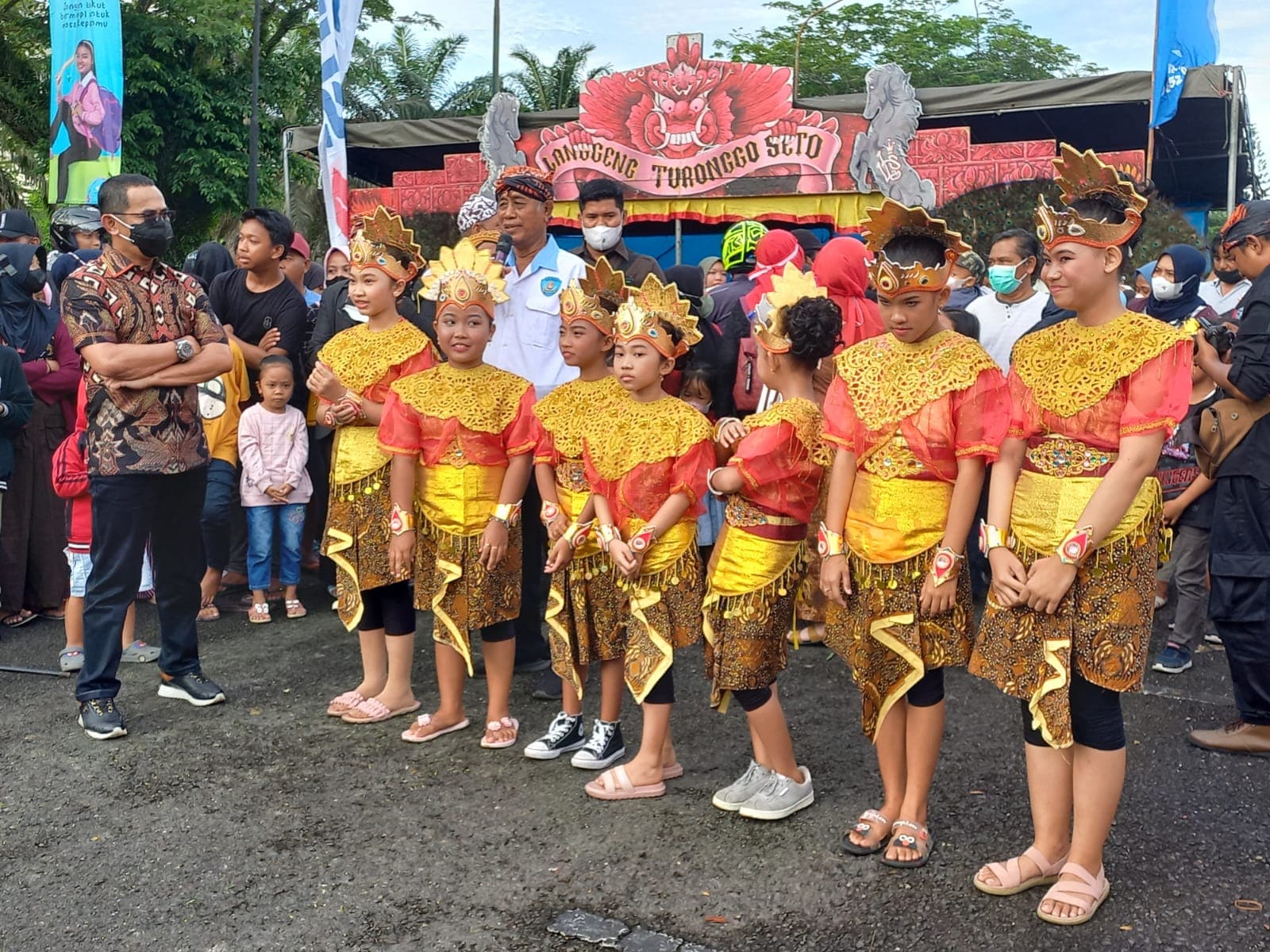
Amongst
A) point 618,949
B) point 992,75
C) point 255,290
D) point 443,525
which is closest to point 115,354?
point 443,525

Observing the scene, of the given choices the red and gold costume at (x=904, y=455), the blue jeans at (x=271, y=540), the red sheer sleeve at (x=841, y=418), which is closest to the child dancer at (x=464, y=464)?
the red sheer sleeve at (x=841, y=418)

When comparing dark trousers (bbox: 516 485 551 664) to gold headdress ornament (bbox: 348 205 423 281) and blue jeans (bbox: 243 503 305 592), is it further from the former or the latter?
blue jeans (bbox: 243 503 305 592)

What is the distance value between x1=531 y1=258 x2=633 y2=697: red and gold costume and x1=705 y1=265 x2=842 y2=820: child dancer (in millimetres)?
480

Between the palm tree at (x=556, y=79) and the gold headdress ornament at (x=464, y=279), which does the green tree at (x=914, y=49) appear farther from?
the gold headdress ornament at (x=464, y=279)

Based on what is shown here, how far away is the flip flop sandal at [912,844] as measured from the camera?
3.17m

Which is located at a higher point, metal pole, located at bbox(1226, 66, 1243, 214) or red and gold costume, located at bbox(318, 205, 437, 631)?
metal pole, located at bbox(1226, 66, 1243, 214)

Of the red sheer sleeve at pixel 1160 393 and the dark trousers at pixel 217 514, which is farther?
the dark trousers at pixel 217 514

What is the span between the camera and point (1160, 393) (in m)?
2.72

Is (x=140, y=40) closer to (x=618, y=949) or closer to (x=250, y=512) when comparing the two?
(x=250, y=512)

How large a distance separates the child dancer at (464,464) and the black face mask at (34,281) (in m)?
2.77

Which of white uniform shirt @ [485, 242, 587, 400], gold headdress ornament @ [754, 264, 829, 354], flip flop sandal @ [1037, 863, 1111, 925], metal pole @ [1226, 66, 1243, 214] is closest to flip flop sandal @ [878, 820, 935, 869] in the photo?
flip flop sandal @ [1037, 863, 1111, 925]

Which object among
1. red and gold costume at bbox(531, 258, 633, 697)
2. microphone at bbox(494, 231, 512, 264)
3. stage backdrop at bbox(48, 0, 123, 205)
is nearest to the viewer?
red and gold costume at bbox(531, 258, 633, 697)

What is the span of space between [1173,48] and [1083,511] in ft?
33.5

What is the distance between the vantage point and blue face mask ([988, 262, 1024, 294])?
5598 millimetres
